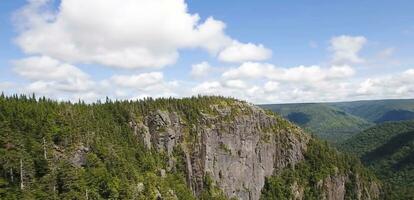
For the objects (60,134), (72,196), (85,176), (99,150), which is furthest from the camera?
(99,150)

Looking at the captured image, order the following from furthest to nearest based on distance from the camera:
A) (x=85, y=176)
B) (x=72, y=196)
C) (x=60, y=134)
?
1. (x=60, y=134)
2. (x=85, y=176)
3. (x=72, y=196)

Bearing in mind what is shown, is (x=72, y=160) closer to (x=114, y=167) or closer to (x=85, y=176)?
(x=85, y=176)

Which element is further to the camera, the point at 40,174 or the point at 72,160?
the point at 72,160

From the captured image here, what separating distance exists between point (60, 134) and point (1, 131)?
2856cm

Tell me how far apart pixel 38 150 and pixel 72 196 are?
69.3 feet

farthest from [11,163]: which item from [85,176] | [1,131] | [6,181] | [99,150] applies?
[99,150]

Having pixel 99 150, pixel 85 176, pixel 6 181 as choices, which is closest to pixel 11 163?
pixel 6 181

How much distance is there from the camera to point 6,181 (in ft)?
454

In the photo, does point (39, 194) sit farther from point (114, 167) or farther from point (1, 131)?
point (114, 167)

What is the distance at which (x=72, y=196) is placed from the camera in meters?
152

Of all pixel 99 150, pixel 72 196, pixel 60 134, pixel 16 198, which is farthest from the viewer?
pixel 99 150

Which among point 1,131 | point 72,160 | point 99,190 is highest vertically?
point 1,131

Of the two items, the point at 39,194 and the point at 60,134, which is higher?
the point at 60,134

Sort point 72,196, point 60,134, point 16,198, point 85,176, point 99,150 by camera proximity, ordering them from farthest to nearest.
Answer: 1. point 99,150
2. point 60,134
3. point 85,176
4. point 72,196
5. point 16,198
